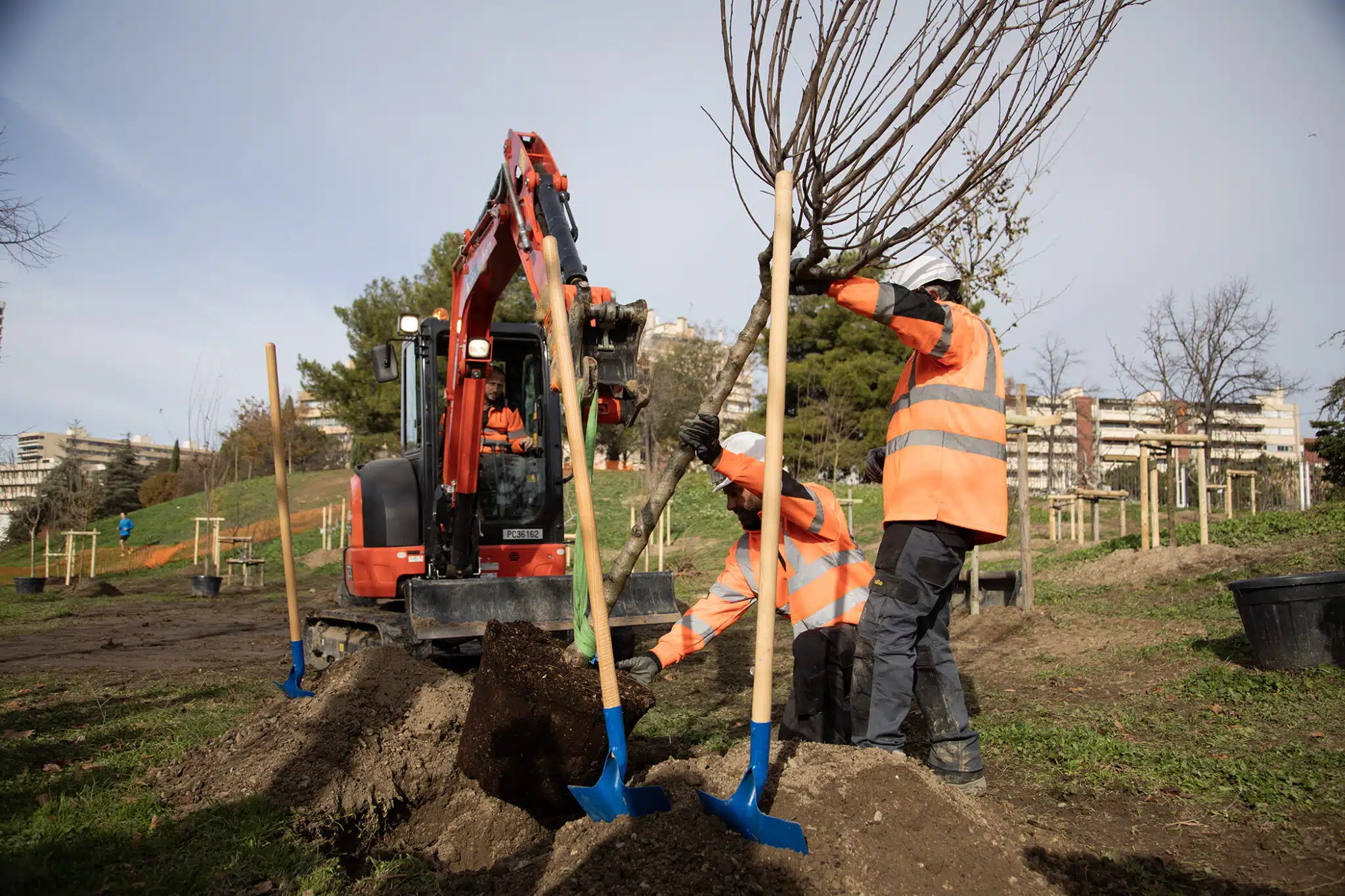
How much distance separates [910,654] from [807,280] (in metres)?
1.47

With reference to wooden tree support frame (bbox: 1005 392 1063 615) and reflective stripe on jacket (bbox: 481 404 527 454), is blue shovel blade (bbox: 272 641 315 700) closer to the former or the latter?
reflective stripe on jacket (bbox: 481 404 527 454)

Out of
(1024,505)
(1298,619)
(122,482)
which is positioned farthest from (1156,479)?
(122,482)

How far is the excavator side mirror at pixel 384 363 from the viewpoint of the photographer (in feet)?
21.3

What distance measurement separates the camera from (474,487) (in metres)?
6.12

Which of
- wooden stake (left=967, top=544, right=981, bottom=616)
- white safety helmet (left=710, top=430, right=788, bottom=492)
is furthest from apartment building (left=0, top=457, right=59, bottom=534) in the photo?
white safety helmet (left=710, top=430, right=788, bottom=492)

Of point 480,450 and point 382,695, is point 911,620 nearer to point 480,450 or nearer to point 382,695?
point 382,695

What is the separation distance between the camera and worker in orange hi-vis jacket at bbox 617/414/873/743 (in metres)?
3.78

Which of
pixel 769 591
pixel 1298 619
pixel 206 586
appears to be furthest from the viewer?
pixel 206 586

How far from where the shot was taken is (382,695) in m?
4.17

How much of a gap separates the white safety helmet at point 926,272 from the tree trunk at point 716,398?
2.01 feet

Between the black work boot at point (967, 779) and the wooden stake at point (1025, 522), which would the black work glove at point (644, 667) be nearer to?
the black work boot at point (967, 779)

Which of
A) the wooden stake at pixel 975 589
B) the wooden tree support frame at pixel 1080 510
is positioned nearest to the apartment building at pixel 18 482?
the wooden stake at pixel 975 589

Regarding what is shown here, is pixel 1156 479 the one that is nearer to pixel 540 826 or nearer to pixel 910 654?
pixel 910 654

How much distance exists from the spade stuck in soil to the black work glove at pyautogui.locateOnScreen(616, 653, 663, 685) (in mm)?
195
